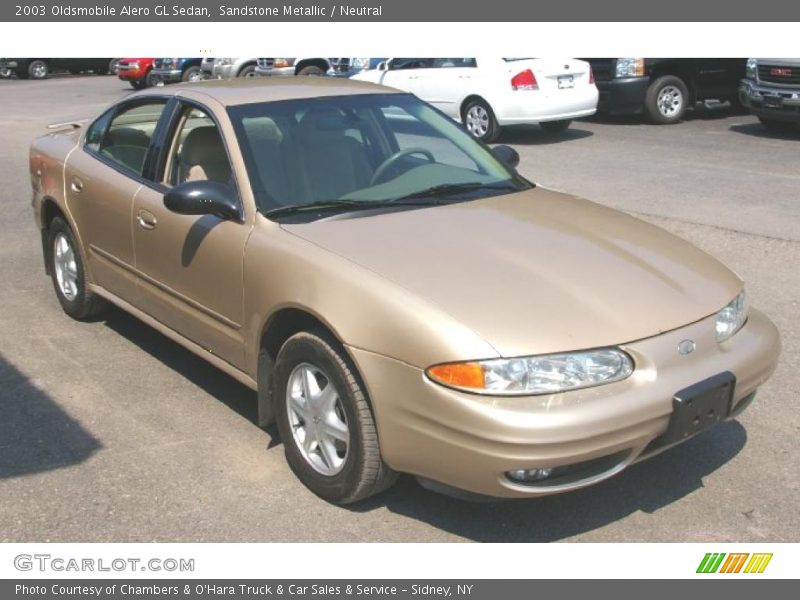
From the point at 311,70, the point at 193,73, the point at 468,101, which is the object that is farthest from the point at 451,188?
the point at 193,73

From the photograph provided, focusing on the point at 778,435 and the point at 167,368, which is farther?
the point at 167,368

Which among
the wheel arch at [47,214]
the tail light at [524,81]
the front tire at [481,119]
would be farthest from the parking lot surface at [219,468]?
the front tire at [481,119]

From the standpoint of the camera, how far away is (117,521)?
150 inches

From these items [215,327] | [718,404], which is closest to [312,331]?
[215,327]

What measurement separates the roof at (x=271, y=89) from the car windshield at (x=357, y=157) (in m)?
0.07

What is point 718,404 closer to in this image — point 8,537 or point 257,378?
point 257,378

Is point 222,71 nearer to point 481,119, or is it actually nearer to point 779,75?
point 481,119

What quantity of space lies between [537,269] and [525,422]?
2.52 feet

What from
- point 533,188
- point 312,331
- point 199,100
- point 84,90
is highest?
point 199,100

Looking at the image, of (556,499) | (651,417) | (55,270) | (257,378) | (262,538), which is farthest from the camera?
(55,270)

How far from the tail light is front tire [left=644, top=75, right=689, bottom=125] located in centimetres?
261

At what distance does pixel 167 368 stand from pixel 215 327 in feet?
3.49

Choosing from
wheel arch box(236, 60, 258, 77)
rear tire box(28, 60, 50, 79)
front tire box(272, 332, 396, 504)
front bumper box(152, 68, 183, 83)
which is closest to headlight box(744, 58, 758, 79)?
front tire box(272, 332, 396, 504)

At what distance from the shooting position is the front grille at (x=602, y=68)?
1511 cm
